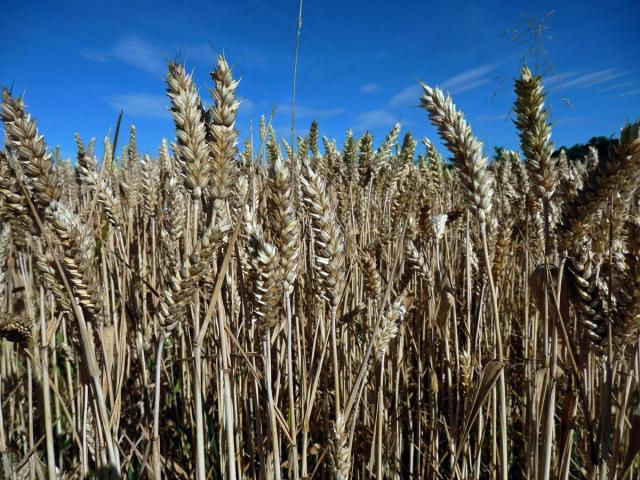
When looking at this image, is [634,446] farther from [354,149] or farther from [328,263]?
[354,149]

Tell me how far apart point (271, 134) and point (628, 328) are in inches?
103

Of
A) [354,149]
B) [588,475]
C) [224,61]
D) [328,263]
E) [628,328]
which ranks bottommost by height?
[588,475]

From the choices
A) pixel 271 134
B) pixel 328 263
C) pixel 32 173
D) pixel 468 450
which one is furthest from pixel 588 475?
pixel 271 134

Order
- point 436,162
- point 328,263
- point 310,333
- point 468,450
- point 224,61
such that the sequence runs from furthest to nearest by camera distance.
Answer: point 436,162 → point 310,333 → point 468,450 → point 328,263 → point 224,61

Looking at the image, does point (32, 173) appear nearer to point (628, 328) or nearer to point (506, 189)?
point (628, 328)

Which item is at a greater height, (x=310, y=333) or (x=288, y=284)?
(x=288, y=284)

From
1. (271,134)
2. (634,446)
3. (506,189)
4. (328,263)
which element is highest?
(271,134)

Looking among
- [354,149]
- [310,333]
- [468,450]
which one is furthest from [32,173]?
[354,149]

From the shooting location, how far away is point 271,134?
3.12m

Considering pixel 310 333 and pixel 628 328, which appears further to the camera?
pixel 310 333

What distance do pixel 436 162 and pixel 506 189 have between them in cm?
51

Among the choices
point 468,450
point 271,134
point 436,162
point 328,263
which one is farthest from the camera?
point 271,134

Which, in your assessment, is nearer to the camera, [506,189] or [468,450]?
[468,450]

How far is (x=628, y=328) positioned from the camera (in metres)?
0.91
